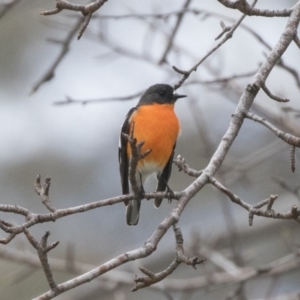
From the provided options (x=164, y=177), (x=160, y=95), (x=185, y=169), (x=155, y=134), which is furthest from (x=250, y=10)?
(x=160, y=95)

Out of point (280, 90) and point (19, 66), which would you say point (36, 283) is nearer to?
point (280, 90)

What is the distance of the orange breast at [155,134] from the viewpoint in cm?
519

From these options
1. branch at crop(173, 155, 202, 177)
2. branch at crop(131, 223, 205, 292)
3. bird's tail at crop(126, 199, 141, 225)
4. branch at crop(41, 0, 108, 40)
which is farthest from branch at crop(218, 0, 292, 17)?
bird's tail at crop(126, 199, 141, 225)

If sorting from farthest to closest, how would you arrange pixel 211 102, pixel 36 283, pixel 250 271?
pixel 211 102 → pixel 36 283 → pixel 250 271

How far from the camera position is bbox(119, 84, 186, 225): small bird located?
5.13 meters

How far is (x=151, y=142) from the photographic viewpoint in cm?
517

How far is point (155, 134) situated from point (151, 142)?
72mm

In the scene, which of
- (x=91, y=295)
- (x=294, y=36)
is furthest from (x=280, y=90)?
(x=91, y=295)

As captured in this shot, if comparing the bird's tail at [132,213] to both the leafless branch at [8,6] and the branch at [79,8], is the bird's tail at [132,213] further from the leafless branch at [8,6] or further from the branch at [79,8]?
the branch at [79,8]

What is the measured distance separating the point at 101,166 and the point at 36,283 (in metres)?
4.89

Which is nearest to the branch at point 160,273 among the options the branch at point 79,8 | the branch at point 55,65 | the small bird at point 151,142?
the branch at point 79,8

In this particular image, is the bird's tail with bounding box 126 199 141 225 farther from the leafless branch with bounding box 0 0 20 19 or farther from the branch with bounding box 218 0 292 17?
the branch with bounding box 218 0 292 17

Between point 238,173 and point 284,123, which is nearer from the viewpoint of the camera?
point 284,123

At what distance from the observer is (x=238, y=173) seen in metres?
6.01
